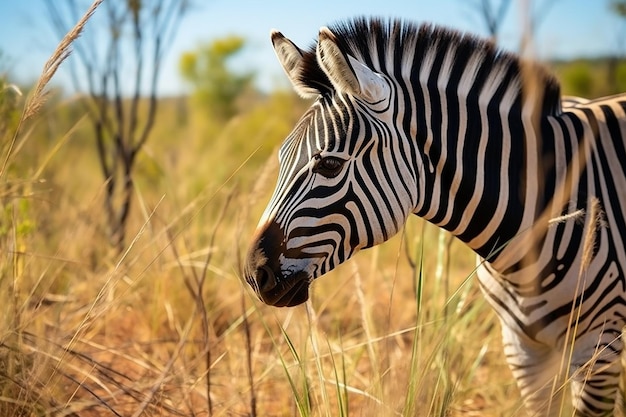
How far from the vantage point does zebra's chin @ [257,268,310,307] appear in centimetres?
196

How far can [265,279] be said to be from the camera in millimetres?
1967

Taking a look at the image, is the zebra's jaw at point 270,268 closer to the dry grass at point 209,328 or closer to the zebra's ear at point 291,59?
the dry grass at point 209,328

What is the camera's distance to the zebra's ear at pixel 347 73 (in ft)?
6.27

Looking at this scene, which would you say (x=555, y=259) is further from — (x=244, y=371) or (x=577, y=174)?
(x=244, y=371)

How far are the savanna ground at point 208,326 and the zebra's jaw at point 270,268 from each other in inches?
7.0

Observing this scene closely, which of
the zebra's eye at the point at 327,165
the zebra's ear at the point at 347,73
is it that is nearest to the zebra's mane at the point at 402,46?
the zebra's ear at the point at 347,73

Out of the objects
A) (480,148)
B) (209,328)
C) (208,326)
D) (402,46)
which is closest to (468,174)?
(480,148)

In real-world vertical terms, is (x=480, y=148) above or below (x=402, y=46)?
below

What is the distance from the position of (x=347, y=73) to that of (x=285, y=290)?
726mm

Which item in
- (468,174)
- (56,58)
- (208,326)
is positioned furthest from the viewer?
(208,326)

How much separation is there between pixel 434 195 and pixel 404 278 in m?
3.84

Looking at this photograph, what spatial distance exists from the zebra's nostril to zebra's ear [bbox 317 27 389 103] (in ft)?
2.15

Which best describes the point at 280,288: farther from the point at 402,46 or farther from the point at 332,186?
the point at 402,46

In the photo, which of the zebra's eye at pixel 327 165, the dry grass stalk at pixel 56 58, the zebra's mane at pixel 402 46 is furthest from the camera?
the zebra's mane at pixel 402 46
